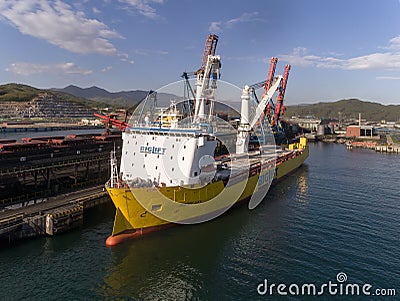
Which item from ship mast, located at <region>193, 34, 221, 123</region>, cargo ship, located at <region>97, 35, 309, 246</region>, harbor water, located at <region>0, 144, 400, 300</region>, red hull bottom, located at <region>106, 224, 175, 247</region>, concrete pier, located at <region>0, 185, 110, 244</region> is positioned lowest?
harbor water, located at <region>0, 144, 400, 300</region>

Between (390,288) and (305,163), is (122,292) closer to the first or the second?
(390,288)

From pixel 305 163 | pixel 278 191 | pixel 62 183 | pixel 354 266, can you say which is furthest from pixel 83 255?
pixel 305 163

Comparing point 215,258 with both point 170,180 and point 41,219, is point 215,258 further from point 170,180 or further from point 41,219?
point 41,219

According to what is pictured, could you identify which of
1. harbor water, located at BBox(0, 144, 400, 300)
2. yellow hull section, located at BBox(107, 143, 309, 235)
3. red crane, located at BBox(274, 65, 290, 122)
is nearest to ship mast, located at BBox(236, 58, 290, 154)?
red crane, located at BBox(274, 65, 290, 122)

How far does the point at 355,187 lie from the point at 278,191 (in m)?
7.71

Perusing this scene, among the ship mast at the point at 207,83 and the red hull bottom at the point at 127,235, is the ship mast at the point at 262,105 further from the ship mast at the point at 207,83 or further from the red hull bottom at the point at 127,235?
the red hull bottom at the point at 127,235

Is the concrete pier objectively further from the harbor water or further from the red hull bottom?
the red hull bottom

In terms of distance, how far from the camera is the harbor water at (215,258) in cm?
1081

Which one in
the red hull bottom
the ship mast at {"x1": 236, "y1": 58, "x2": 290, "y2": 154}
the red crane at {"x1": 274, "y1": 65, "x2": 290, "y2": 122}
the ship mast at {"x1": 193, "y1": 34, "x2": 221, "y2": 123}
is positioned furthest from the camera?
the red crane at {"x1": 274, "y1": 65, "x2": 290, "y2": 122}

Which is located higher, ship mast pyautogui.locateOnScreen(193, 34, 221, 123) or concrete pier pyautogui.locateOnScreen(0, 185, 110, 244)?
ship mast pyautogui.locateOnScreen(193, 34, 221, 123)

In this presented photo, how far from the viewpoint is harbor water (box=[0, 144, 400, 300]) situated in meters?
10.8

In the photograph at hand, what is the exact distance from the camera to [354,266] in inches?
492

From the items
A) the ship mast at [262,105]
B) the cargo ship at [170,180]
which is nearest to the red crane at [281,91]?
the ship mast at [262,105]

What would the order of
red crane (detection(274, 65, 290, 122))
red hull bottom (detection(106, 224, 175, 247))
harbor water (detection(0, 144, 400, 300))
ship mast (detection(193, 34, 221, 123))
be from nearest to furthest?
harbor water (detection(0, 144, 400, 300)) → red hull bottom (detection(106, 224, 175, 247)) → ship mast (detection(193, 34, 221, 123)) → red crane (detection(274, 65, 290, 122))
